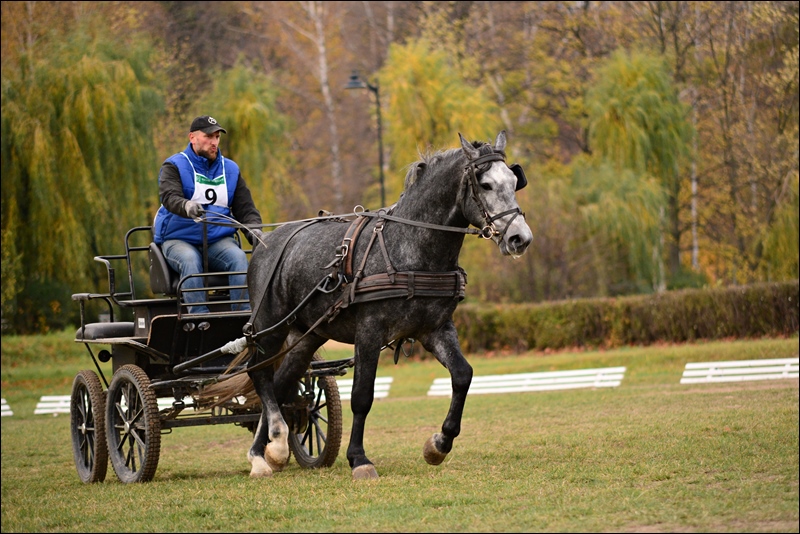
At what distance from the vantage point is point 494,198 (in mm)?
7047

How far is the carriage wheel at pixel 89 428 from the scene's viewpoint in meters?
8.72

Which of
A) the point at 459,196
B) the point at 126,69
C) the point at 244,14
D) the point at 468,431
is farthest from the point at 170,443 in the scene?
the point at 244,14

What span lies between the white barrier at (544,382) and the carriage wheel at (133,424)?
9.60m

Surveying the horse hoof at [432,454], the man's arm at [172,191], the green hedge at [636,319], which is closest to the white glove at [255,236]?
the man's arm at [172,191]

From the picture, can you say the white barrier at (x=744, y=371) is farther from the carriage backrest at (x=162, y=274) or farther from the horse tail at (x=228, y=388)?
the carriage backrest at (x=162, y=274)

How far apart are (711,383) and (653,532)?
1092cm

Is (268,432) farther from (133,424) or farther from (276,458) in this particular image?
(133,424)

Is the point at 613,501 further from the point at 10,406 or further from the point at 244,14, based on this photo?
the point at 244,14

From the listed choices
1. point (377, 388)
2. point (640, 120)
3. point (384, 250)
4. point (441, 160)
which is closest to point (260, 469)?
point (384, 250)

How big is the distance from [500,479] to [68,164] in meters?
19.2

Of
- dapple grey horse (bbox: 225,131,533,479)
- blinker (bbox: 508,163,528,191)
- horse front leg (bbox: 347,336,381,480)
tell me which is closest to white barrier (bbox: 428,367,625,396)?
dapple grey horse (bbox: 225,131,533,479)

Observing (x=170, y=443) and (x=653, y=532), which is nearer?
(x=653, y=532)

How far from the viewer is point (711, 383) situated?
1528cm

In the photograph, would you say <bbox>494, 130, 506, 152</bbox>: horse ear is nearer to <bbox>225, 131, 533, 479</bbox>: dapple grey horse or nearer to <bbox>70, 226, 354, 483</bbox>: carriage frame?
<bbox>225, 131, 533, 479</bbox>: dapple grey horse
